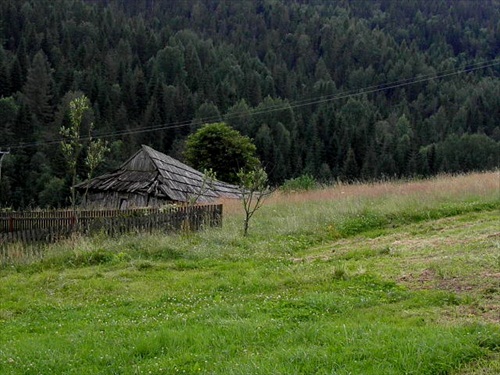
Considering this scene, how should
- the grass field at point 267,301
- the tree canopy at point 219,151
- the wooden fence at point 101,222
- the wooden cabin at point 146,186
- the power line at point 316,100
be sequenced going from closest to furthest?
1. the grass field at point 267,301
2. the wooden fence at point 101,222
3. the wooden cabin at point 146,186
4. the tree canopy at point 219,151
5. the power line at point 316,100

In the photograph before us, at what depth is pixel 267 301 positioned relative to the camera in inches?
294

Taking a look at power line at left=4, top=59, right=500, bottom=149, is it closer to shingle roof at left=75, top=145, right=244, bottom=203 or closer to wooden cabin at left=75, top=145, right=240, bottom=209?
wooden cabin at left=75, top=145, right=240, bottom=209

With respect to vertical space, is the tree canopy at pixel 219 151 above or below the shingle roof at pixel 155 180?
above

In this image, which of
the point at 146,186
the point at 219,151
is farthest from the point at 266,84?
the point at 146,186

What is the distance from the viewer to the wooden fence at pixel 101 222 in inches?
598

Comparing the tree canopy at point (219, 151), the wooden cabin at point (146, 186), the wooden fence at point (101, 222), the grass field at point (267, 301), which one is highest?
the tree canopy at point (219, 151)

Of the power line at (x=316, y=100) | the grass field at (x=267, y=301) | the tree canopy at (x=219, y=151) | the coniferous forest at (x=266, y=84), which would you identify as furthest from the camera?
the power line at (x=316, y=100)

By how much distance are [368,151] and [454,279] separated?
277ft

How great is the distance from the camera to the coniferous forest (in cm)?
8319

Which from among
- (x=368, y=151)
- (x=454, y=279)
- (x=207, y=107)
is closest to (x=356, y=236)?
(x=454, y=279)

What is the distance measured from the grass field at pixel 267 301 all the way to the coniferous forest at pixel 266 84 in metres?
40.7

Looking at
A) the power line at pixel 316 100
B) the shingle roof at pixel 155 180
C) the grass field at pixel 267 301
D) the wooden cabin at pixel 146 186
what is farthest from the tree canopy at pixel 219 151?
the grass field at pixel 267 301

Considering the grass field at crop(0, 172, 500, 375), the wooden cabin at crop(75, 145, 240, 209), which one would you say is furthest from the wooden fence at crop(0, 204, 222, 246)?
the wooden cabin at crop(75, 145, 240, 209)

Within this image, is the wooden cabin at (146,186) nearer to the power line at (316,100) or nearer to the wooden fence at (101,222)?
the wooden fence at (101,222)
